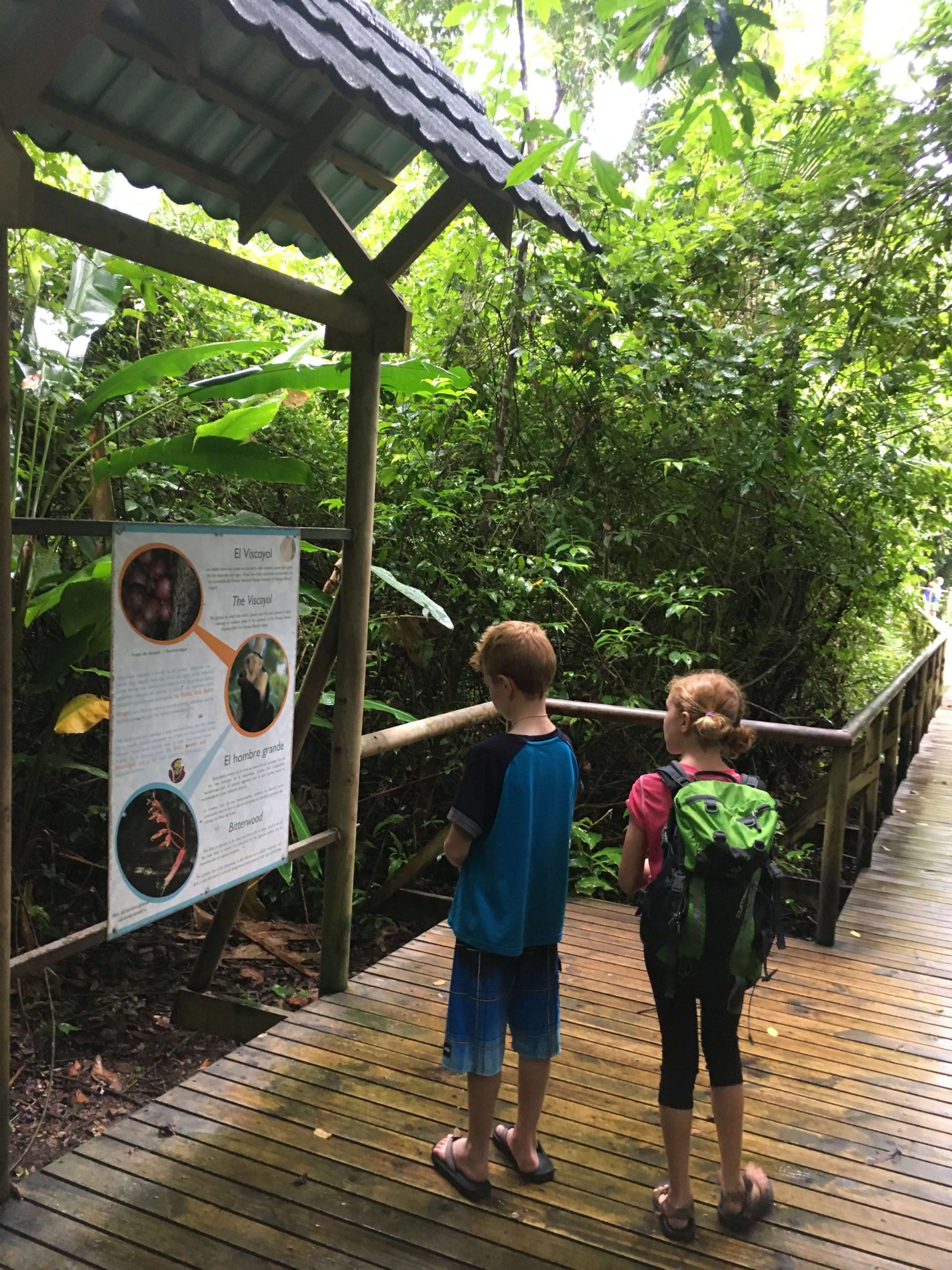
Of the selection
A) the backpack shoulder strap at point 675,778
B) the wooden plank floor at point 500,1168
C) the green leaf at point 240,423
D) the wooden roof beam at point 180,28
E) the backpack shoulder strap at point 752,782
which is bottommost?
the wooden plank floor at point 500,1168

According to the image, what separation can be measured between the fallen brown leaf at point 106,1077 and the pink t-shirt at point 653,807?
2.91 meters

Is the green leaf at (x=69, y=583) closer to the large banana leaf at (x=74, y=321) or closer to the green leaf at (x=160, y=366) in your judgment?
the green leaf at (x=160, y=366)

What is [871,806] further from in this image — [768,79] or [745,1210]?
[768,79]

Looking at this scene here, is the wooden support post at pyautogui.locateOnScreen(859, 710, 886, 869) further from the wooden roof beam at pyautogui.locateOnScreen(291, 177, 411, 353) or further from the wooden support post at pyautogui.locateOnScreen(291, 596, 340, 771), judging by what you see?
the wooden roof beam at pyautogui.locateOnScreen(291, 177, 411, 353)

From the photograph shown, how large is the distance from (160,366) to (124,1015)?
316 cm

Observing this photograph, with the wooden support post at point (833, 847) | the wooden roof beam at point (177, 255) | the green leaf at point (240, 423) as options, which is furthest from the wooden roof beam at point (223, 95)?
the wooden support post at point (833, 847)

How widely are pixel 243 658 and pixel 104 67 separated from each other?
1569 millimetres

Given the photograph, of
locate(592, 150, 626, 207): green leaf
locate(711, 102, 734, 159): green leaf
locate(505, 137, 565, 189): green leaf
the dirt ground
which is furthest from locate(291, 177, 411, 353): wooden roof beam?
the dirt ground

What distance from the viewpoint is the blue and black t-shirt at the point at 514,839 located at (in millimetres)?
2086

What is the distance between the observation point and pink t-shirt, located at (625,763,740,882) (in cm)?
208

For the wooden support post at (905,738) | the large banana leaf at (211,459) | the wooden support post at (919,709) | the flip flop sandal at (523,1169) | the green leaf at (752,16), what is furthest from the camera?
the wooden support post at (919,709)

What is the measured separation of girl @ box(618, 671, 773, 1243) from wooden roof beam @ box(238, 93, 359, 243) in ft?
5.98

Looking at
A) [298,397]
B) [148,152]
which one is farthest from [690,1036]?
[298,397]

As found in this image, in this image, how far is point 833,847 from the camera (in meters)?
3.98
